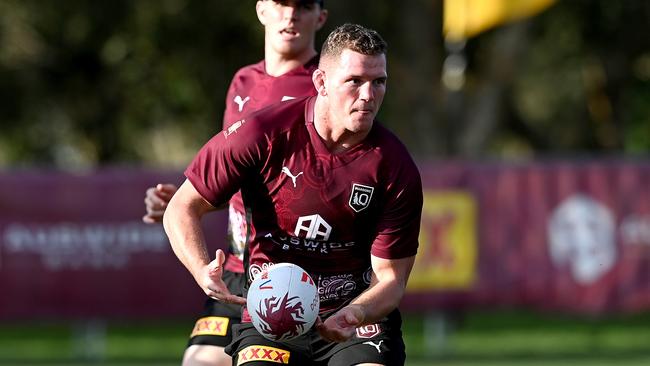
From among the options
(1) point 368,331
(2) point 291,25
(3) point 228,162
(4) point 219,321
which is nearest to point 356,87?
(3) point 228,162

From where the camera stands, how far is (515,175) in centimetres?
1567

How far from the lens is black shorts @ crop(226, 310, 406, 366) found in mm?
6723

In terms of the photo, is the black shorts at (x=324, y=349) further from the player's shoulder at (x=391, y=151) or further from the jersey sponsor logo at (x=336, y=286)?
the player's shoulder at (x=391, y=151)

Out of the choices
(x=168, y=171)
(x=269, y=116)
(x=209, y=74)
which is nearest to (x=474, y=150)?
(x=209, y=74)

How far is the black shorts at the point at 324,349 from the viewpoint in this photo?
6723 mm

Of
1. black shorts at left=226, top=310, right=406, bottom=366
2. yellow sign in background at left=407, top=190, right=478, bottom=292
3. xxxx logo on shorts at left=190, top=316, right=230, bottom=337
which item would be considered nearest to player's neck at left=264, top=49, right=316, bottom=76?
xxxx logo on shorts at left=190, top=316, right=230, bottom=337

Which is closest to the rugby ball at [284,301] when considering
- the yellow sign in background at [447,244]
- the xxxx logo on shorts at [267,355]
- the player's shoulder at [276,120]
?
the xxxx logo on shorts at [267,355]

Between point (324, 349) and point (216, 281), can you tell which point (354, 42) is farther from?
point (324, 349)

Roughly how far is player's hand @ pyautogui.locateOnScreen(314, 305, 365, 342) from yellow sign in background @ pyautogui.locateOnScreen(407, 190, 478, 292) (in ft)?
29.4

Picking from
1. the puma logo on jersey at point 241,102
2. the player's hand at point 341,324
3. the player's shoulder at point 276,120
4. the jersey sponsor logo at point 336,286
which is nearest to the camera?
the player's hand at point 341,324

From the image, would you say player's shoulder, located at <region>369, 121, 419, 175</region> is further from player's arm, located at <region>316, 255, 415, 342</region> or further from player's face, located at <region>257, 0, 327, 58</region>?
player's face, located at <region>257, 0, 327, 58</region>

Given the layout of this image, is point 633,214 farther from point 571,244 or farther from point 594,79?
point 594,79

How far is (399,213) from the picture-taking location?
6.79 m

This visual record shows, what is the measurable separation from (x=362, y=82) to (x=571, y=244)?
9.67m
